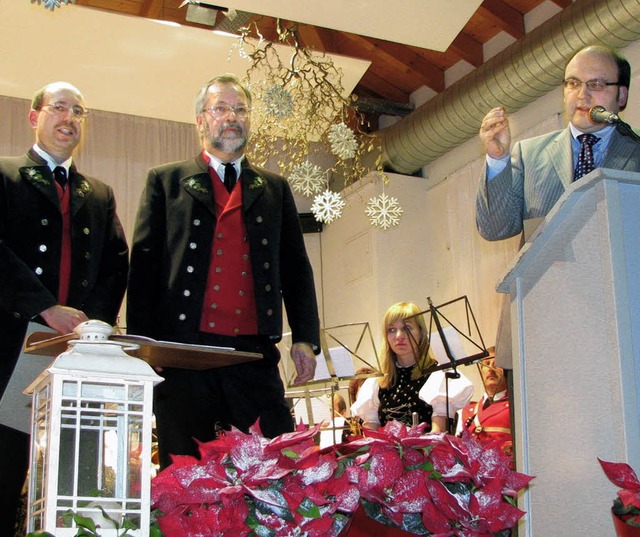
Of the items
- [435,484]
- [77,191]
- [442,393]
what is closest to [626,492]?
[435,484]

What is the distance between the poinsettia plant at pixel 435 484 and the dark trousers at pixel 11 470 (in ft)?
3.30

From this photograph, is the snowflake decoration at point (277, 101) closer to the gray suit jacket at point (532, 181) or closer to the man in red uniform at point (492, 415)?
the man in red uniform at point (492, 415)

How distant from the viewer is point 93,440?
1.22 m

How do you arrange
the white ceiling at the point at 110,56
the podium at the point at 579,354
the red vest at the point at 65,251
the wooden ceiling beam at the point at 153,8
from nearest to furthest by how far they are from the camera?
the podium at the point at 579,354
the red vest at the point at 65,251
the white ceiling at the point at 110,56
the wooden ceiling beam at the point at 153,8

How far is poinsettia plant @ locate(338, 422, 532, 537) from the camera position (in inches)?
52.5

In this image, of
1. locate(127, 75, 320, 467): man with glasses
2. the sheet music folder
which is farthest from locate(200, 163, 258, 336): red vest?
the sheet music folder

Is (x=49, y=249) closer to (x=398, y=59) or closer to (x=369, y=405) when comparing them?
(x=369, y=405)

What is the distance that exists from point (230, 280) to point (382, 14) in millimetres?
3605

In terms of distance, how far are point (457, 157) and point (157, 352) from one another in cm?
718

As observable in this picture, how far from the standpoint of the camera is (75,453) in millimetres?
1195

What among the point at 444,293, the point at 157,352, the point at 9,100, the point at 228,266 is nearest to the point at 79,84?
the point at 9,100

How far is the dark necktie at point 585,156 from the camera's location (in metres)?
2.35

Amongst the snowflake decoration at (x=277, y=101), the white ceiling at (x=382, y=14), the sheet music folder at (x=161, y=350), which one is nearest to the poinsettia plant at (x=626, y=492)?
the sheet music folder at (x=161, y=350)

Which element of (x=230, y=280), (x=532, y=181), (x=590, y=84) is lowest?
(x=230, y=280)
